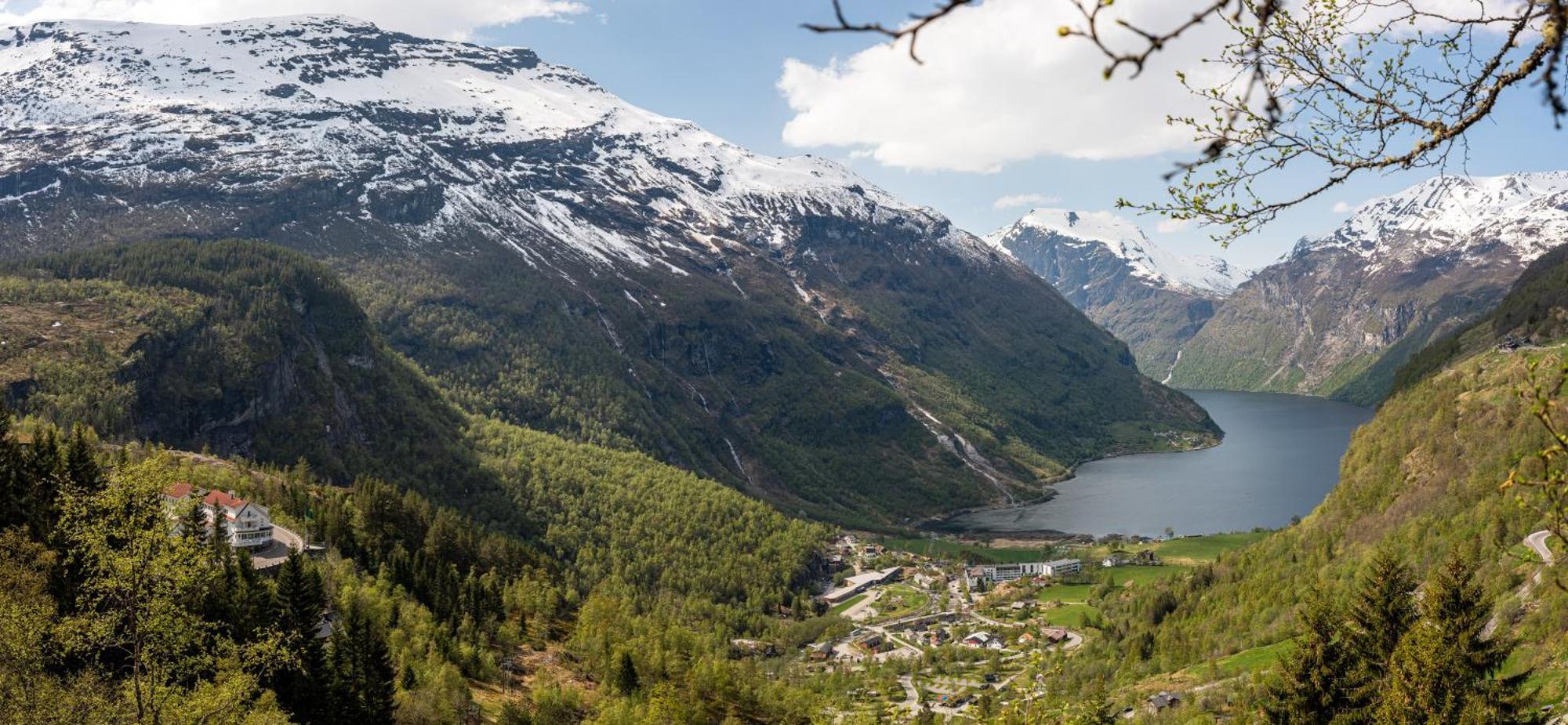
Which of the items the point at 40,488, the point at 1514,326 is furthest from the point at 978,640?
the point at 40,488

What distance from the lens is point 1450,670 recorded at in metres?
31.0

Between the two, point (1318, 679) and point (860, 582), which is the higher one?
point (1318, 679)

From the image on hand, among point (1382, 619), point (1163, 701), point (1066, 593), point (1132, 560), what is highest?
point (1382, 619)

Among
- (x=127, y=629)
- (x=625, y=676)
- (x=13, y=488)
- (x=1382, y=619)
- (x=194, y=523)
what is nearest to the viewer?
(x=127, y=629)

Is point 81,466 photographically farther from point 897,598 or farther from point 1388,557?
point 897,598

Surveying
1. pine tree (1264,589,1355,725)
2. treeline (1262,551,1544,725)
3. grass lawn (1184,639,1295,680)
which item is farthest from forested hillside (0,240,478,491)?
treeline (1262,551,1544,725)

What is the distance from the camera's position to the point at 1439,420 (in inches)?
3415

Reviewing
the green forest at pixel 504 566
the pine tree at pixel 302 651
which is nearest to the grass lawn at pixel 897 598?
the green forest at pixel 504 566

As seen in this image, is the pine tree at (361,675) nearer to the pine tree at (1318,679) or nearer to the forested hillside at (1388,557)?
the forested hillside at (1388,557)

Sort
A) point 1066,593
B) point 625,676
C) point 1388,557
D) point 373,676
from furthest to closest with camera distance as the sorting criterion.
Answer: point 1066,593, point 625,676, point 373,676, point 1388,557

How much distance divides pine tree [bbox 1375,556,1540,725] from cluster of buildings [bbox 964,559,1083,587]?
12470 centimetres

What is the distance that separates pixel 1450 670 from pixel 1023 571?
5299 inches

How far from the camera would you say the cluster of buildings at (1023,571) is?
15625cm

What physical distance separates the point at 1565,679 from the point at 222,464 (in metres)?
118
